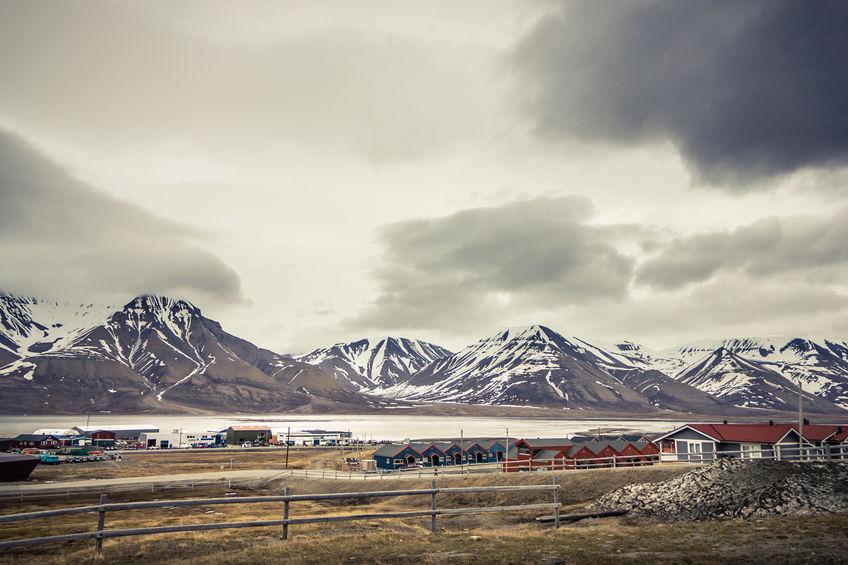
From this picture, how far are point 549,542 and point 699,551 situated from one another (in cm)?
448

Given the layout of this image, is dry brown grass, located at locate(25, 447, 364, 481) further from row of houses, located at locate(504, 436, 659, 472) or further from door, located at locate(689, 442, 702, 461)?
door, located at locate(689, 442, 702, 461)

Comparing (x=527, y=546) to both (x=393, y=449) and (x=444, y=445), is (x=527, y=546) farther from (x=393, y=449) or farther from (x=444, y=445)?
(x=444, y=445)

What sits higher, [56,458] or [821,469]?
[821,469]

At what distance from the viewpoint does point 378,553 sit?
55.8ft

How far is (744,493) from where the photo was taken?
28969mm

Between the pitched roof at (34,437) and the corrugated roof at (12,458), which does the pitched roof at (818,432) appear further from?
the pitched roof at (34,437)

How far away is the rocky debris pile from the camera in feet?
89.4

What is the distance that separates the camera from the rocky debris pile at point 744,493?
2723 cm

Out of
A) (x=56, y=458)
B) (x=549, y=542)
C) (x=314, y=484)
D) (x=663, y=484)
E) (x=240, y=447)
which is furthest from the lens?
(x=240, y=447)

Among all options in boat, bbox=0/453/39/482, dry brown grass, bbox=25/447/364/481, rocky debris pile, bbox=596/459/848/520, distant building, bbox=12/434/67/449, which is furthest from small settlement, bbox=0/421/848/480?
rocky debris pile, bbox=596/459/848/520

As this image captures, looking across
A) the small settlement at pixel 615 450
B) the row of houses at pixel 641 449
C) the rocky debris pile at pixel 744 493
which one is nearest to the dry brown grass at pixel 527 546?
the rocky debris pile at pixel 744 493

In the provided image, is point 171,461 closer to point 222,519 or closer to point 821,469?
point 222,519

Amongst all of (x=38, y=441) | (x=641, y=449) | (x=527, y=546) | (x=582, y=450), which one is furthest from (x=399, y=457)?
(x=38, y=441)

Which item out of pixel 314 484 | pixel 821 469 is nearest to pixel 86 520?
pixel 314 484
